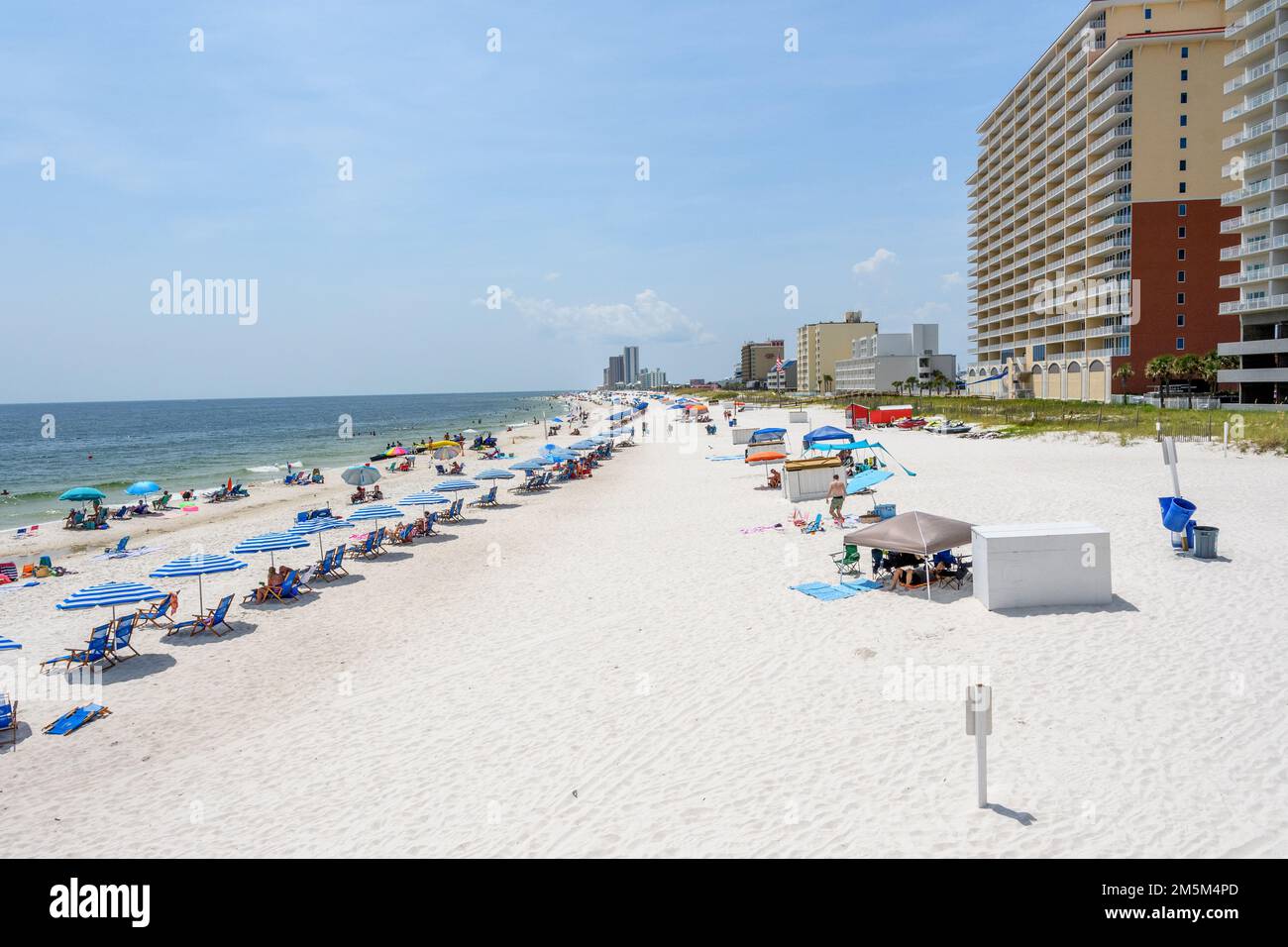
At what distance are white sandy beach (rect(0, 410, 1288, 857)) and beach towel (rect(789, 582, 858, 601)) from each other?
37 centimetres

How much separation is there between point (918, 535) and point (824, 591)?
72.4 inches

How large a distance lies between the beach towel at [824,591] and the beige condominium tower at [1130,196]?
198ft

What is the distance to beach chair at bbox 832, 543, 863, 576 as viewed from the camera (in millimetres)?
13625

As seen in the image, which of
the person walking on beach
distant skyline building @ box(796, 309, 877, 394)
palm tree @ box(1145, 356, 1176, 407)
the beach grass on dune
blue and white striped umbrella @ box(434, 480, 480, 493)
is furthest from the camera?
distant skyline building @ box(796, 309, 877, 394)

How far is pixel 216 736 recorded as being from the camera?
869cm

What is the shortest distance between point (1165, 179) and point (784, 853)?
7608 centimetres

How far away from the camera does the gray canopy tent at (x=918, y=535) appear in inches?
453

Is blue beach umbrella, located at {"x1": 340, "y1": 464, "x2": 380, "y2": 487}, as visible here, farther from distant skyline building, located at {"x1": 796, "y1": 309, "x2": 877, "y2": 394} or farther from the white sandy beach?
distant skyline building, located at {"x1": 796, "y1": 309, "x2": 877, "y2": 394}

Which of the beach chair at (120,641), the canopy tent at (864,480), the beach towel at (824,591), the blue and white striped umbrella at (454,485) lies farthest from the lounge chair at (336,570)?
the canopy tent at (864,480)

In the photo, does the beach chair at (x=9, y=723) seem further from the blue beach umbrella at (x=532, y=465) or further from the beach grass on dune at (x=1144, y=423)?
the beach grass on dune at (x=1144, y=423)

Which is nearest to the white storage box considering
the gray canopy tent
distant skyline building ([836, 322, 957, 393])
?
the gray canopy tent
